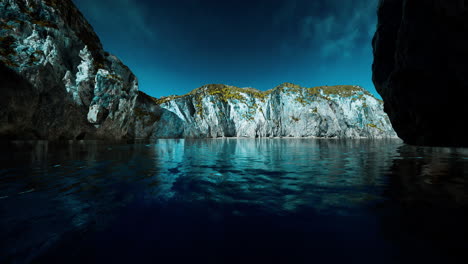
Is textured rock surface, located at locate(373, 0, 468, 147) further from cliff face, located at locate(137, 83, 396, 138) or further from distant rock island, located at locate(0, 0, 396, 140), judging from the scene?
cliff face, located at locate(137, 83, 396, 138)

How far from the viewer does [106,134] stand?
152 ft

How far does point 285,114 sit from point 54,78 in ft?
331

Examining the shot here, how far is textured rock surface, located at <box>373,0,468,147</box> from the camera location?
41.1ft

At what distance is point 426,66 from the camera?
15.4 meters

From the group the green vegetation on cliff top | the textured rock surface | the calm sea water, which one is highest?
the green vegetation on cliff top

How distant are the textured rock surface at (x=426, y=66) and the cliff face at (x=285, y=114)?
86507 millimetres

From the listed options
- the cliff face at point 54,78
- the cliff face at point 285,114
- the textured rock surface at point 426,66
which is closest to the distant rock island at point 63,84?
the cliff face at point 54,78

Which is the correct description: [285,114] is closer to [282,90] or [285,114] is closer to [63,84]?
[282,90]

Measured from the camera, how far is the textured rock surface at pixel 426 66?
1253cm

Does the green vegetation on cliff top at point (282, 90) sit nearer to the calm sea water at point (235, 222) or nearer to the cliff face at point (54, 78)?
the cliff face at point (54, 78)

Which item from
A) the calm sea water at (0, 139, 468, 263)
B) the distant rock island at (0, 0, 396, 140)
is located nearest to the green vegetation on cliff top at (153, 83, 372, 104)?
the distant rock island at (0, 0, 396, 140)

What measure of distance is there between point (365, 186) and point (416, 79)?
17555 millimetres

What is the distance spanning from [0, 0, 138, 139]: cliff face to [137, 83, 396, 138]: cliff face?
53187 mm

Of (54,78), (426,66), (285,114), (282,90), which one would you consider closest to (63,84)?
(54,78)
